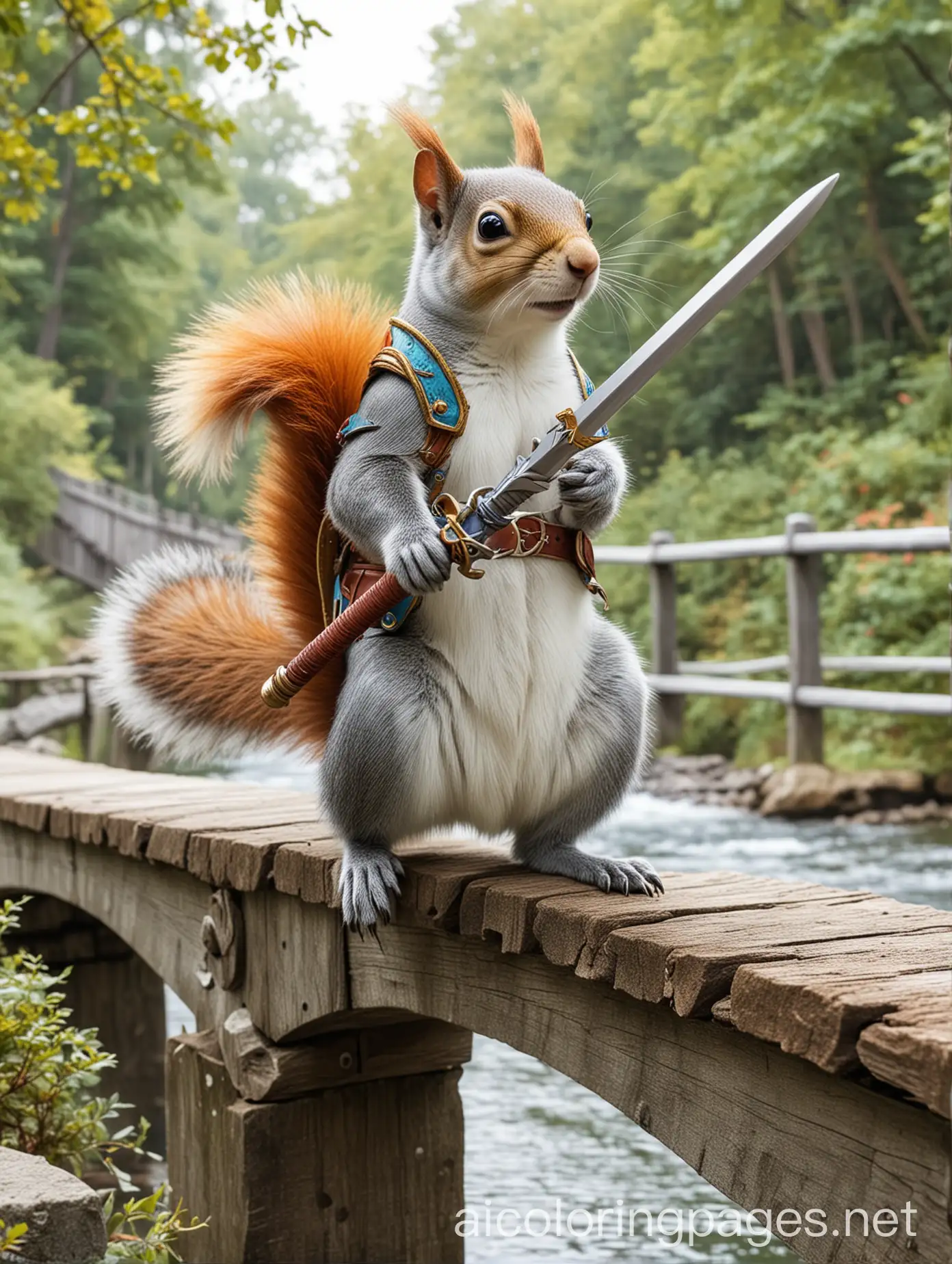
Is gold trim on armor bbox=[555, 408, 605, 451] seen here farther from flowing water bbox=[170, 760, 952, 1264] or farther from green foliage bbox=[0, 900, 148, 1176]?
green foliage bbox=[0, 900, 148, 1176]

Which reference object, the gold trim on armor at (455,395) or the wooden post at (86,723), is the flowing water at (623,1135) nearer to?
the gold trim on armor at (455,395)

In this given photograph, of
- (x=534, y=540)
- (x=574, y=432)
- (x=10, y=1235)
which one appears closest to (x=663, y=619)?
(x=534, y=540)

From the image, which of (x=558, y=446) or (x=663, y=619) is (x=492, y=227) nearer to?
(x=558, y=446)

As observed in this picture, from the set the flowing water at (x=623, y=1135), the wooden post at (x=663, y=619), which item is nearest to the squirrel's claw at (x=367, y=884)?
the flowing water at (x=623, y=1135)

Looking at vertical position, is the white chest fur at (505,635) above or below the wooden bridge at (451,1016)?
above

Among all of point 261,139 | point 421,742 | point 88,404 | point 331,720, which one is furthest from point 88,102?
point 261,139

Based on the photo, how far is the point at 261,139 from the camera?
1095 inches

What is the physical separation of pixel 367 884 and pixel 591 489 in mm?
502

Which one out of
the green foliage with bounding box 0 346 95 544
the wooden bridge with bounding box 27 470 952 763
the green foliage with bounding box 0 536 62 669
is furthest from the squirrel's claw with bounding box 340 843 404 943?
the green foliage with bounding box 0 346 95 544

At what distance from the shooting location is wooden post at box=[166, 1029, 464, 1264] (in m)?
2.08

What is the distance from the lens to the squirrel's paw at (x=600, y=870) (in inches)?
62.1

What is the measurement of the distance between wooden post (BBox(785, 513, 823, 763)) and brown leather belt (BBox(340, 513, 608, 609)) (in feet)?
11.1

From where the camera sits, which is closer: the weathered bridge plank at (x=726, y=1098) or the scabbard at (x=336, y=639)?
the weathered bridge plank at (x=726, y=1098)

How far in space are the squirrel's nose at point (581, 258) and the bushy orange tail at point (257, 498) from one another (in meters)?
0.37
